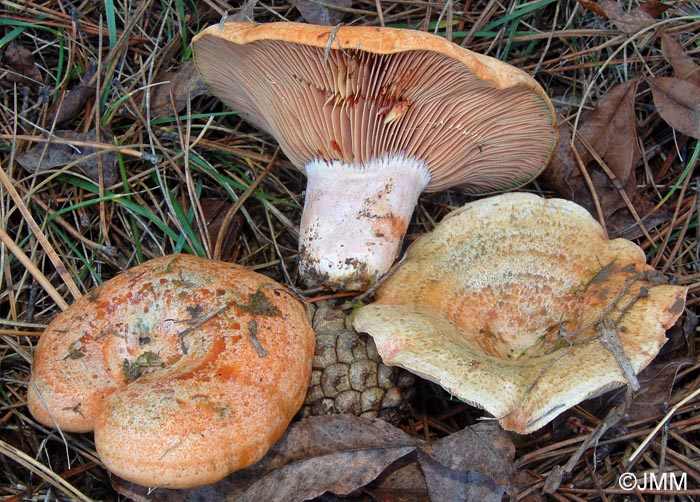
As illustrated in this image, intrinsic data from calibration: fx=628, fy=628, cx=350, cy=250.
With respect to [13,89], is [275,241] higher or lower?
lower

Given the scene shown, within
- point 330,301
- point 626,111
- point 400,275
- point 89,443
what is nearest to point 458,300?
point 400,275

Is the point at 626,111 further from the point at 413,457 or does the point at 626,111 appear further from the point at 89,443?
the point at 89,443

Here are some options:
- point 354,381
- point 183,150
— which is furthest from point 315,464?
point 183,150

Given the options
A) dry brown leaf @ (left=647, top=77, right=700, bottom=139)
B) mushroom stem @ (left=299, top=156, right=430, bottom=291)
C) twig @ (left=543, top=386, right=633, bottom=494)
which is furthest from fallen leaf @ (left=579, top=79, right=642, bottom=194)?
twig @ (left=543, top=386, right=633, bottom=494)

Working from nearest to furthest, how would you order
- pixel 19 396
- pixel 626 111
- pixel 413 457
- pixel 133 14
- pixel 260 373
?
pixel 260 373 < pixel 413 457 < pixel 19 396 < pixel 626 111 < pixel 133 14

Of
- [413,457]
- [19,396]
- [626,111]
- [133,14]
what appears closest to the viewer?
[413,457]

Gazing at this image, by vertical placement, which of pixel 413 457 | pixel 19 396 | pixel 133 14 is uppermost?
pixel 133 14
